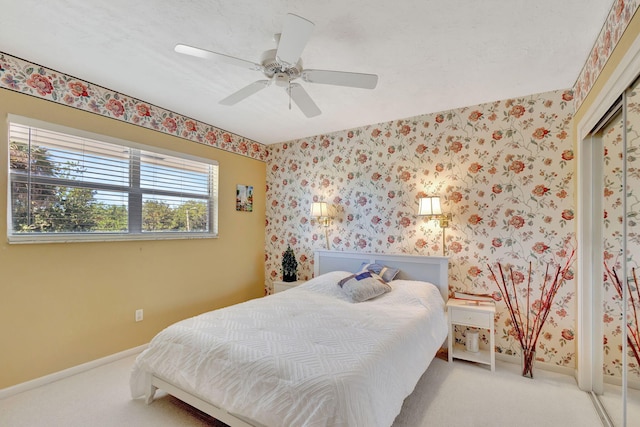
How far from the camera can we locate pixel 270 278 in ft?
14.8

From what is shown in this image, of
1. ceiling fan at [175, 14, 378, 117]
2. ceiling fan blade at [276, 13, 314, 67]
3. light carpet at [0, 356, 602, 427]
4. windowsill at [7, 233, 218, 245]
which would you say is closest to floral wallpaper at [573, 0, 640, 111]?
ceiling fan at [175, 14, 378, 117]

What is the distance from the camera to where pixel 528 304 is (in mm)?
2791

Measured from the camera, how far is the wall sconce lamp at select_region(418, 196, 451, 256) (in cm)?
306

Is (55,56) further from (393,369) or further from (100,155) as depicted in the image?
(393,369)

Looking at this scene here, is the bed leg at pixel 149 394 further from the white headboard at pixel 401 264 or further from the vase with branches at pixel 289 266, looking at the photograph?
the white headboard at pixel 401 264

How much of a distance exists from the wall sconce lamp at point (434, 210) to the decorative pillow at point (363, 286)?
0.82 metres

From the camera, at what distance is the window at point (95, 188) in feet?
7.72

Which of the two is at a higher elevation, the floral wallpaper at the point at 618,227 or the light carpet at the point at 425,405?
the floral wallpaper at the point at 618,227

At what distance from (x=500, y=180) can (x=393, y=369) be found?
7.16 ft

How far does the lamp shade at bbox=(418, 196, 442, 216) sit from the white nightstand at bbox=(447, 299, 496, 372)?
2.98ft

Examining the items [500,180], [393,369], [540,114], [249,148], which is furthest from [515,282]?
[249,148]

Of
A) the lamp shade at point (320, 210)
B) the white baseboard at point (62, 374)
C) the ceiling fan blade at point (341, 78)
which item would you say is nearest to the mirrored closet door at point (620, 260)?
A: the ceiling fan blade at point (341, 78)

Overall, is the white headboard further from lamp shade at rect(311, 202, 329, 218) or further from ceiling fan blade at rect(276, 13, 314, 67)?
ceiling fan blade at rect(276, 13, 314, 67)

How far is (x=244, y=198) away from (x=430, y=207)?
2.54 m
